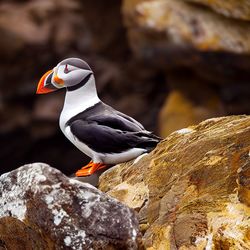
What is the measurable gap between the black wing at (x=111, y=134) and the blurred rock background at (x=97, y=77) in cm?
1064

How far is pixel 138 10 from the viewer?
1769 centimetres

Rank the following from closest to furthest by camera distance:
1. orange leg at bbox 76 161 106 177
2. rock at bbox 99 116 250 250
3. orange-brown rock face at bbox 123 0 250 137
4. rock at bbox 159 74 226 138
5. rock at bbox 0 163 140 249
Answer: rock at bbox 0 163 140 249
rock at bbox 99 116 250 250
orange leg at bbox 76 161 106 177
orange-brown rock face at bbox 123 0 250 137
rock at bbox 159 74 226 138

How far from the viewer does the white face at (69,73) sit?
25.8 ft

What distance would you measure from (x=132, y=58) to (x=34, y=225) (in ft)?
58.4

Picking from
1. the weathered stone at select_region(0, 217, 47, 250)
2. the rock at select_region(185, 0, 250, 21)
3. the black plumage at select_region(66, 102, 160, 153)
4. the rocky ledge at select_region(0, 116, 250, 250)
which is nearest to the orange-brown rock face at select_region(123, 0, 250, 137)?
the rock at select_region(185, 0, 250, 21)

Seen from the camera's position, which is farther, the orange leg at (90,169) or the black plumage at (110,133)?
the orange leg at (90,169)

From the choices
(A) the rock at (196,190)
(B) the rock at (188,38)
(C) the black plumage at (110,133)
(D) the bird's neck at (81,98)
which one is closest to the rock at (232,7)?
(B) the rock at (188,38)

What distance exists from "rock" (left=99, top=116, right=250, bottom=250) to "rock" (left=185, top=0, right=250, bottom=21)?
8548 mm

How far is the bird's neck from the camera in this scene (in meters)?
7.89

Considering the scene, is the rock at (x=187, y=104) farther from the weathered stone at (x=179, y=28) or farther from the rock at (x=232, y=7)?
the rock at (x=232, y=7)

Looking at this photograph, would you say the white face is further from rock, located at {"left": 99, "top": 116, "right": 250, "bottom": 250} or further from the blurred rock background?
the blurred rock background

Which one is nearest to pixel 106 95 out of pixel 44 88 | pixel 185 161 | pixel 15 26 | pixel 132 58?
pixel 132 58

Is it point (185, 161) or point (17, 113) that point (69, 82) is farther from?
point (17, 113)

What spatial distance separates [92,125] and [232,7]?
28.1 feet
